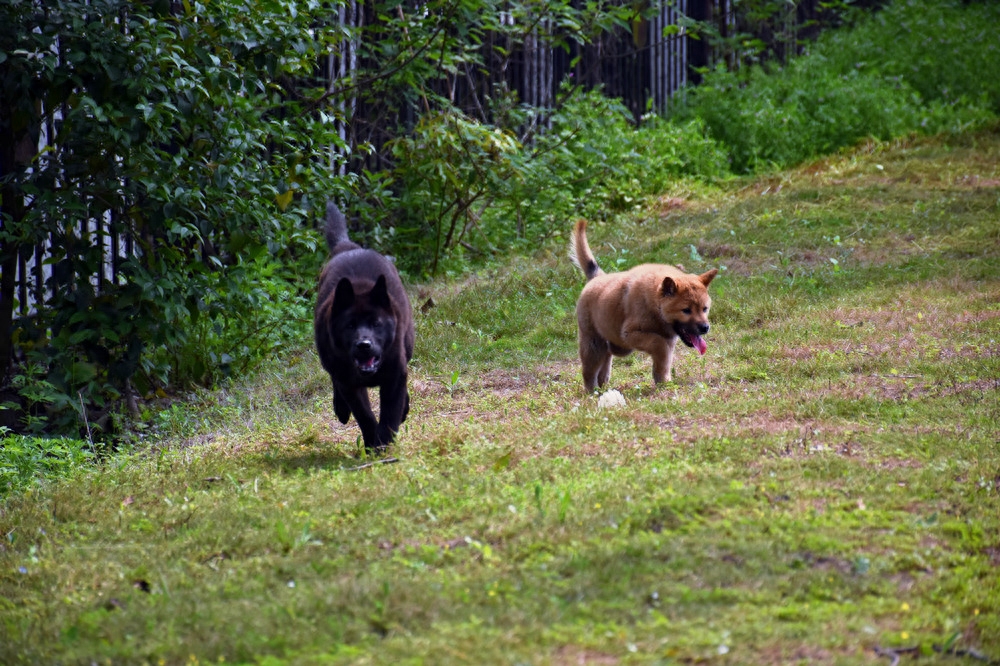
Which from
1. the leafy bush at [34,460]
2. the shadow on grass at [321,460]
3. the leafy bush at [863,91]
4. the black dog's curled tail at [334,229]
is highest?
the leafy bush at [863,91]

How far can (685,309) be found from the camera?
23.7 ft

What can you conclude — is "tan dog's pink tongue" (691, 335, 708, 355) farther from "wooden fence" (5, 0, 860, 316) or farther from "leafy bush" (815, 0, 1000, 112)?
"leafy bush" (815, 0, 1000, 112)

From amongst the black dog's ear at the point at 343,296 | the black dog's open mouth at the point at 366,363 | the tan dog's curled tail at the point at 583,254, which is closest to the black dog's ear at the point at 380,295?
the black dog's ear at the point at 343,296

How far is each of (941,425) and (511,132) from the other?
7.17m

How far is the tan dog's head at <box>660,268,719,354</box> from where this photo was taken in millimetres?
7203

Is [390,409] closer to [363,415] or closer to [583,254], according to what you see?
[363,415]

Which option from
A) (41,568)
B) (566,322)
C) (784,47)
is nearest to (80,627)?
(41,568)

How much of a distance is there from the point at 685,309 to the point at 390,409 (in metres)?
2.16

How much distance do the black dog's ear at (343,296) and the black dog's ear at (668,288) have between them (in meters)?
2.21

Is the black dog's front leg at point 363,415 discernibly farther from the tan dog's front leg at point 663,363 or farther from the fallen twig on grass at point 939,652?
the fallen twig on grass at point 939,652

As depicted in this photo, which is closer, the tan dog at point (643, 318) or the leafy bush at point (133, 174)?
the leafy bush at point (133, 174)

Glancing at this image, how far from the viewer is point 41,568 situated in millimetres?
4621

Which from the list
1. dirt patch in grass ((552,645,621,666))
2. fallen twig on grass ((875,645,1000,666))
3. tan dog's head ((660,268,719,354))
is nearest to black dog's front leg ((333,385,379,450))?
tan dog's head ((660,268,719,354))

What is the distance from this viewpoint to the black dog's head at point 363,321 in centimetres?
581
